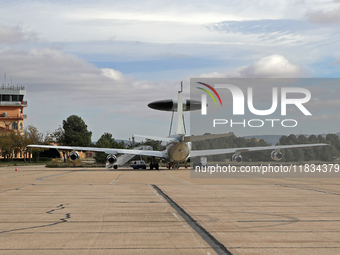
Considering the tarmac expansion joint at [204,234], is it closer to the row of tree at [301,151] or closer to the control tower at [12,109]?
the row of tree at [301,151]

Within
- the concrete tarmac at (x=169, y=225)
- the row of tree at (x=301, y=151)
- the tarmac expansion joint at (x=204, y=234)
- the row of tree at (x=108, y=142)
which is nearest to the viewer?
the tarmac expansion joint at (x=204, y=234)

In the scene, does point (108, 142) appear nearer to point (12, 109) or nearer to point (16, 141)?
point (16, 141)

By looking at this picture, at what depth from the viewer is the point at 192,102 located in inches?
2692

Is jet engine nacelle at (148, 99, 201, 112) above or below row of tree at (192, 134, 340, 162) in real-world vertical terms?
above

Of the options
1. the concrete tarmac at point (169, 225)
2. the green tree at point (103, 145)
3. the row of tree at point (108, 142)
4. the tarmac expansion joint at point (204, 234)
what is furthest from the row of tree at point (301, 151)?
the tarmac expansion joint at point (204, 234)

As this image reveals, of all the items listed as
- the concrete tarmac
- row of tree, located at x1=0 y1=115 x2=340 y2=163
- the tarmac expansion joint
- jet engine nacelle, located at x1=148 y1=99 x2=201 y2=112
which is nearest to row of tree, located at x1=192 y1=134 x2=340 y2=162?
row of tree, located at x1=0 y1=115 x2=340 y2=163

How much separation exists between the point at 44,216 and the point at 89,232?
3308 mm

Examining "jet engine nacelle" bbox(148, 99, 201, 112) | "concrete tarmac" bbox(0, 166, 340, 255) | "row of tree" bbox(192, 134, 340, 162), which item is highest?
"jet engine nacelle" bbox(148, 99, 201, 112)

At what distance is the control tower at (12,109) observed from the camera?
123 meters

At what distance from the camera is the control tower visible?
123 m

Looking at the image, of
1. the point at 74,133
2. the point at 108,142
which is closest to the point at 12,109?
the point at 74,133

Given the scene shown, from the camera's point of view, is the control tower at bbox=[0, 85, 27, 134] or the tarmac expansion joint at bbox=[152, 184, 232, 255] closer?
the tarmac expansion joint at bbox=[152, 184, 232, 255]

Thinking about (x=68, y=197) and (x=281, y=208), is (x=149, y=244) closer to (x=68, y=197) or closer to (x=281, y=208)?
(x=281, y=208)

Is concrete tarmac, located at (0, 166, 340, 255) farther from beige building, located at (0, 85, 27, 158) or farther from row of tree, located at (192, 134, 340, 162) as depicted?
beige building, located at (0, 85, 27, 158)
